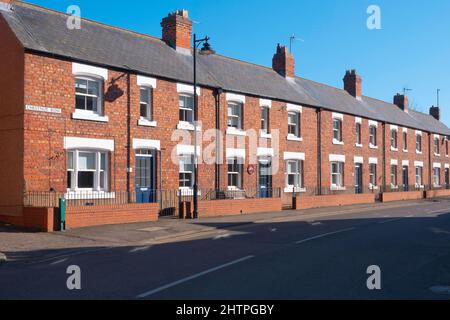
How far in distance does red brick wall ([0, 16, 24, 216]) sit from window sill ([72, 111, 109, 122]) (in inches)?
79.0

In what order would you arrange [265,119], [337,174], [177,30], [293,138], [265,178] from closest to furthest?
[177,30] < [265,178] < [265,119] < [293,138] < [337,174]

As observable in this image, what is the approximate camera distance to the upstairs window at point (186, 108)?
23750 millimetres

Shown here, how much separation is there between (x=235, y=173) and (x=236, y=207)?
2.89 meters

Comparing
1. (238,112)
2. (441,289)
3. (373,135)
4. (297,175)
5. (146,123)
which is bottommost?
(441,289)

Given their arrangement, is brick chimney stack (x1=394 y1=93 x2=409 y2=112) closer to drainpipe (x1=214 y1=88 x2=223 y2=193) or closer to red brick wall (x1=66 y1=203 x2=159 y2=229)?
drainpipe (x1=214 y1=88 x2=223 y2=193)

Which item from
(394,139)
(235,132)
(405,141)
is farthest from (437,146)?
(235,132)

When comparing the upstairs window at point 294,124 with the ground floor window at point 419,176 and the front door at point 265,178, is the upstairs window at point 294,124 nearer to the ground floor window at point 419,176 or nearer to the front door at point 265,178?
the front door at point 265,178

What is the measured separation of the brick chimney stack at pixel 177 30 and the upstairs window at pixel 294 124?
7489 millimetres

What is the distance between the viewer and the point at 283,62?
33281 millimetres

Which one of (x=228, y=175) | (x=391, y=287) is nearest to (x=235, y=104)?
(x=228, y=175)

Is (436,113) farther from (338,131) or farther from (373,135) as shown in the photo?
(338,131)

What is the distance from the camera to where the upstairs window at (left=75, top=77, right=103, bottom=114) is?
1969cm

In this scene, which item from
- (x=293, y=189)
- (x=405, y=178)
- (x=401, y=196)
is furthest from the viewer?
(x=405, y=178)
